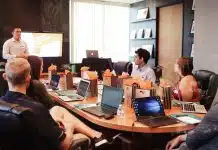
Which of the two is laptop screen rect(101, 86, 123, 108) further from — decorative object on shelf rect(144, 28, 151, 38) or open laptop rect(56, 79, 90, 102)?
decorative object on shelf rect(144, 28, 151, 38)

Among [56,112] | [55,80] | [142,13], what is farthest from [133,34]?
[56,112]

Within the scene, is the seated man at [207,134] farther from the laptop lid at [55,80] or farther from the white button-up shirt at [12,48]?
the white button-up shirt at [12,48]

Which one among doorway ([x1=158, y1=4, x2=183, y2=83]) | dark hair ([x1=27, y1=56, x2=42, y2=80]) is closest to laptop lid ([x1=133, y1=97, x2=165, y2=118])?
dark hair ([x1=27, y1=56, x2=42, y2=80])

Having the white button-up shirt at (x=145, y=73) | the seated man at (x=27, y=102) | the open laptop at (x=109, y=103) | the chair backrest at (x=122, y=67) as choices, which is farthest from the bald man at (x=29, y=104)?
the chair backrest at (x=122, y=67)

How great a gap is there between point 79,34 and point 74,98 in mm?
5239

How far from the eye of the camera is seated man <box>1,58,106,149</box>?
6.41 ft

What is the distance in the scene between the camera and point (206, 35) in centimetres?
496

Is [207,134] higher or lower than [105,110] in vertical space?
higher

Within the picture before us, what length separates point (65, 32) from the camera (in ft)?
26.6

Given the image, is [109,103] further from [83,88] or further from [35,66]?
[35,66]

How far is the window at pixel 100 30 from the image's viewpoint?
835 cm

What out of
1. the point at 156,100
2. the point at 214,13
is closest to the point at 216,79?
the point at 214,13

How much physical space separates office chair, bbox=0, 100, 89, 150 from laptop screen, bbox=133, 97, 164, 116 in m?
0.94

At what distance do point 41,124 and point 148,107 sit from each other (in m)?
1.01
